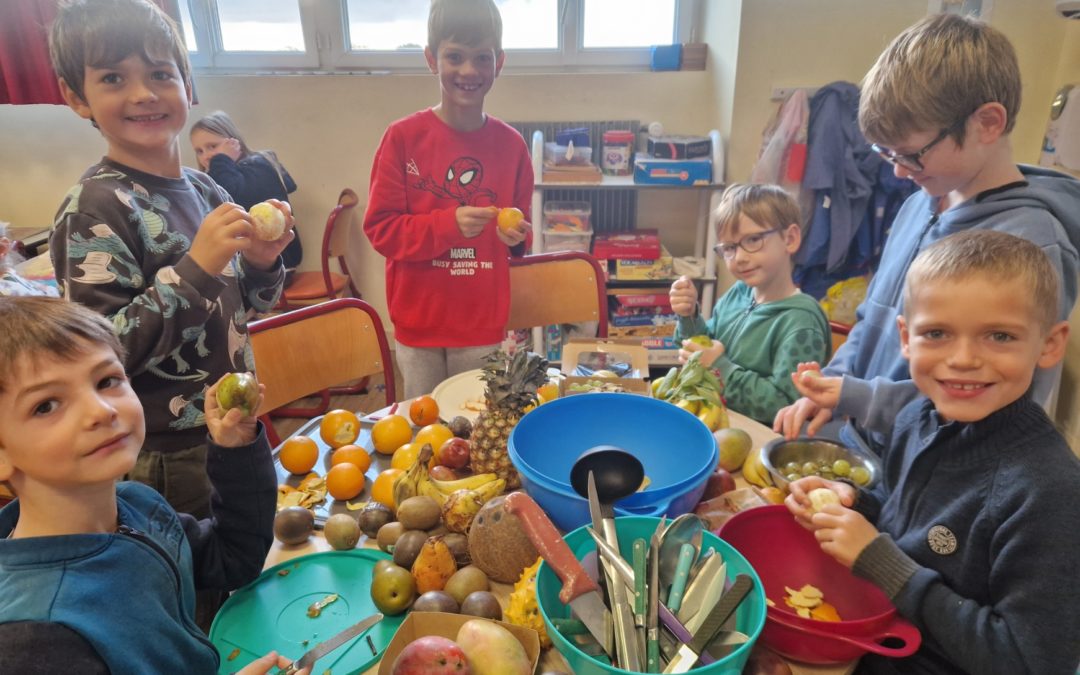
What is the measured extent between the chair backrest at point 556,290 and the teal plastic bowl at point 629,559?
1410 mm

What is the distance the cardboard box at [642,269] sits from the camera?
3.45 m

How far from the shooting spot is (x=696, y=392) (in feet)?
4.73

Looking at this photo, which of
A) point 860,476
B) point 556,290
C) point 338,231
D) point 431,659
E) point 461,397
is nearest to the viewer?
point 431,659

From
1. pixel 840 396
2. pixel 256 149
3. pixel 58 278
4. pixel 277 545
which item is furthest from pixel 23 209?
pixel 840 396

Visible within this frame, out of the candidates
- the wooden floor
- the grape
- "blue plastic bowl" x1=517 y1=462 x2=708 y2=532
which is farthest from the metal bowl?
the wooden floor

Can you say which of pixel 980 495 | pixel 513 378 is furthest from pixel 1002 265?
pixel 513 378

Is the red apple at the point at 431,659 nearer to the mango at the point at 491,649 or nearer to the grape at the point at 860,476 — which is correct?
the mango at the point at 491,649

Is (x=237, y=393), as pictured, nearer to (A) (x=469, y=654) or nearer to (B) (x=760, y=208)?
(A) (x=469, y=654)

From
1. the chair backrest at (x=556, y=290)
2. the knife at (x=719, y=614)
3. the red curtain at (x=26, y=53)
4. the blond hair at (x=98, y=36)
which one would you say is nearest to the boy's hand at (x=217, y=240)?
the blond hair at (x=98, y=36)

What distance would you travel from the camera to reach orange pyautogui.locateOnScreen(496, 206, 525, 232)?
1852mm

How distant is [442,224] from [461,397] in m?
0.57

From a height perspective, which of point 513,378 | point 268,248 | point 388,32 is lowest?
point 513,378

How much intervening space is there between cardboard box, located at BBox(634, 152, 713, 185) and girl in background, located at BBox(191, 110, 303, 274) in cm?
192

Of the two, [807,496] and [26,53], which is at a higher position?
[26,53]
